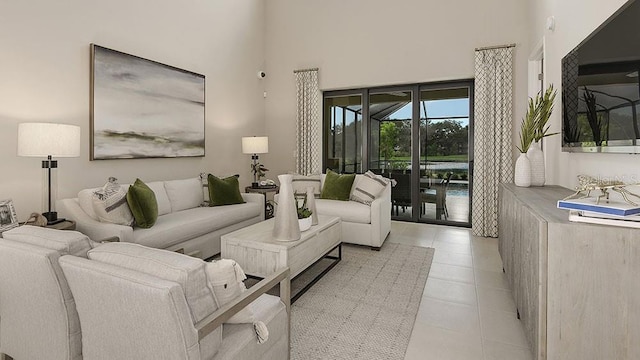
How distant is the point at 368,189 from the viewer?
4332 millimetres

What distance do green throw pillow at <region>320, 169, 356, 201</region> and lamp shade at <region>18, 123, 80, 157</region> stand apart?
290cm

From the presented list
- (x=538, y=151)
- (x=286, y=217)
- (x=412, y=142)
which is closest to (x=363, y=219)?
(x=286, y=217)

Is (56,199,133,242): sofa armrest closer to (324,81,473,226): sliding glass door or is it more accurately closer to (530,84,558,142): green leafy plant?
(530,84,558,142): green leafy plant

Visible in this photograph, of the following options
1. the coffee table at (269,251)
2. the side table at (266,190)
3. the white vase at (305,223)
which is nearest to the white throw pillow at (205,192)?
the side table at (266,190)

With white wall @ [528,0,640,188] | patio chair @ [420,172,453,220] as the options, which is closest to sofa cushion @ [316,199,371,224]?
patio chair @ [420,172,453,220]

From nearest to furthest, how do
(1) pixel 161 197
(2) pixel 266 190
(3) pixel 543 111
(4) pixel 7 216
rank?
(4) pixel 7 216, (3) pixel 543 111, (1) pixel 161 197, (2) pixel 266 190

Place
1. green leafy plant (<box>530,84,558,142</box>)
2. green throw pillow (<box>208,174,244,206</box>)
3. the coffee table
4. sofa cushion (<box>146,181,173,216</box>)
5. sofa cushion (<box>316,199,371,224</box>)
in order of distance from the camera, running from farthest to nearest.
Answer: green throw pillow (<box>208,174,244,206</box>)
sofa cushion (<box>316,199,371,224</box>)
sofa cushion (<box>146,181,173,216</box>)
green leafy plant (<box>530,84,558,142</box>)
the coffee table

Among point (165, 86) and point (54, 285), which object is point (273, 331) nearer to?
point (54, 285)

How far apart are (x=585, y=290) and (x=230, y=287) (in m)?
1.46

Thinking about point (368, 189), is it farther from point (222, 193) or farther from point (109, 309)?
point (109, 309)

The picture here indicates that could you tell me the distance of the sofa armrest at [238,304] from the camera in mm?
1182

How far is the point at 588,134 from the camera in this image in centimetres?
216

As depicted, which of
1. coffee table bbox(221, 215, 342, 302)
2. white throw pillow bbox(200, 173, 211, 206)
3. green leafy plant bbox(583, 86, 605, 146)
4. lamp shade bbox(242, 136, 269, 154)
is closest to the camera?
green leafy plant bbox(583, 86, 605, 146)

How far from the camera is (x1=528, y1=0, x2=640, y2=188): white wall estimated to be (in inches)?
79.1
